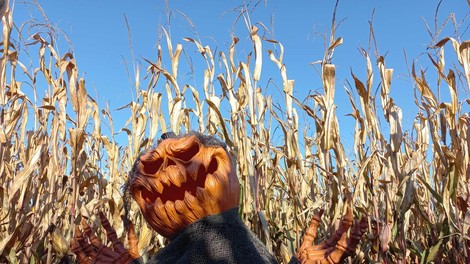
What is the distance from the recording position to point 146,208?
160 centimetres

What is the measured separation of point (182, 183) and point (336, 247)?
1.80 ft

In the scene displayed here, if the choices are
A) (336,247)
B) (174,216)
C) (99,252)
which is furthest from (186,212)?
(336,247)

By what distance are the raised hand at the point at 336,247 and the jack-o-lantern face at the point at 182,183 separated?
30 cm

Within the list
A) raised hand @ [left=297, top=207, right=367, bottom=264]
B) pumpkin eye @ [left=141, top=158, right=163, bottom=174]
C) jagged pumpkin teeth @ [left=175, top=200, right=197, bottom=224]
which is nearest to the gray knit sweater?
jagged pumpkin teeth @ [left=175, top=200, right=197, bottom=224]

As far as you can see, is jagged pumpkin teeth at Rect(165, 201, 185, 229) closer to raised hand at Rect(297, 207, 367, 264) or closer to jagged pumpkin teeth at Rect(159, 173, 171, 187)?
jagged pumpkin teeth at Rect(159, 173, 171, 187)

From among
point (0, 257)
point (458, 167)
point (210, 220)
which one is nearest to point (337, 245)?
point (210, 220)

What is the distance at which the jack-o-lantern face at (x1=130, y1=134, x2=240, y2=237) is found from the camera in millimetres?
1544

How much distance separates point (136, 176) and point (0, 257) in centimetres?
78

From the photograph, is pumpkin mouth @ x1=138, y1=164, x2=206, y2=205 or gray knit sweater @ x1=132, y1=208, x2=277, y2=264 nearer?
gray knit sweater @ x1=132, y1=208, x2=277, y2=264

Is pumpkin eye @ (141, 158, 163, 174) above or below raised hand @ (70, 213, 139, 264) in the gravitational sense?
above

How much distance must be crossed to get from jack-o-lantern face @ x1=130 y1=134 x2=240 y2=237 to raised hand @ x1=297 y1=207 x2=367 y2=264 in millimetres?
297

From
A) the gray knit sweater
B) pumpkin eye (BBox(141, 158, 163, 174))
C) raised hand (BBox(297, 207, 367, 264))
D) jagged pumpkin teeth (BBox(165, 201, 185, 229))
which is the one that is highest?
pumpkin eye (BBox(141, 158, 163, 174))

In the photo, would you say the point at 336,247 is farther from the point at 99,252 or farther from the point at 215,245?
the point at 99,252

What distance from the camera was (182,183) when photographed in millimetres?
1578
